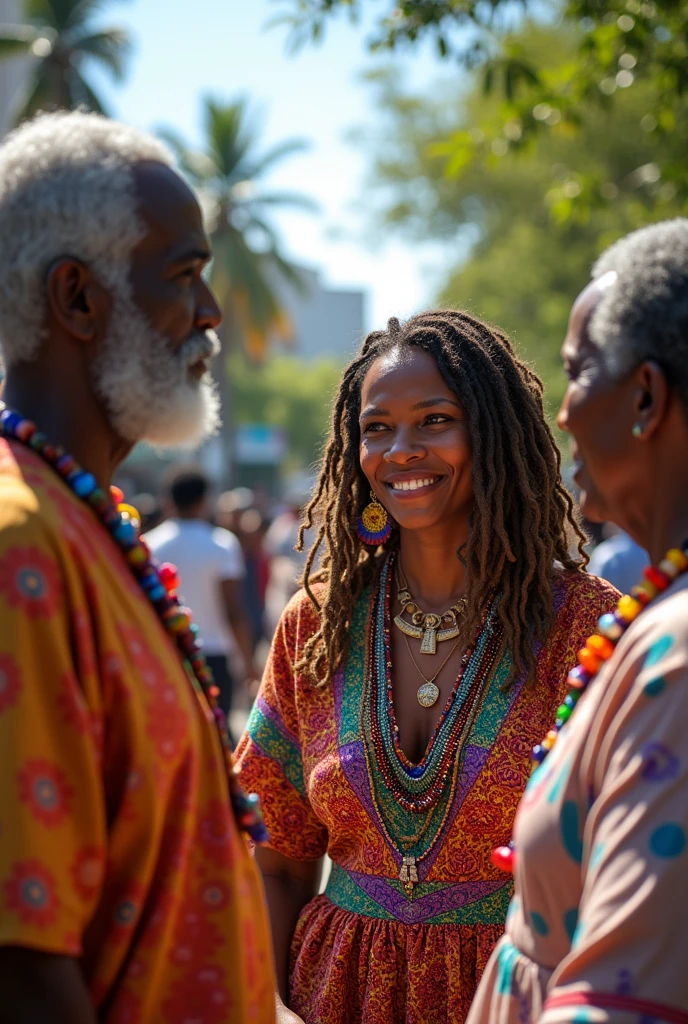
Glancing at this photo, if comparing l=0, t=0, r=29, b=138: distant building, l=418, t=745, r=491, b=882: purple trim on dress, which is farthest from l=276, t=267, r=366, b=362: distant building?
l=418, t=745, r=491, b=882: purple trim on dress

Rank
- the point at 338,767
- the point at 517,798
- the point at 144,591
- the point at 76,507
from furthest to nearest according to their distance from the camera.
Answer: the point at 338,767, the point at 517,798, the point at 144,591, the point at 76,507

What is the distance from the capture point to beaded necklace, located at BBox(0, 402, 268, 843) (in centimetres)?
187

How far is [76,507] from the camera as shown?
1838 mm

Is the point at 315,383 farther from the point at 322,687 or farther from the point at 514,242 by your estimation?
the point at 322,687

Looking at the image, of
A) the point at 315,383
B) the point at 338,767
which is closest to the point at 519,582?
the point at 338,767

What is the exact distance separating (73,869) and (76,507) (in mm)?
554

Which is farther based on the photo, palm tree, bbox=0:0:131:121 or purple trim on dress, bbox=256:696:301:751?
palm tree, bbox=0:0:131:121

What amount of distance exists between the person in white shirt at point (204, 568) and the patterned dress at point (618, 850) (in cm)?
625

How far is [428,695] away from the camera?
2955 mm

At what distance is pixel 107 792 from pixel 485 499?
1555mm

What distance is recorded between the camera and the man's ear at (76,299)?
6.16ft

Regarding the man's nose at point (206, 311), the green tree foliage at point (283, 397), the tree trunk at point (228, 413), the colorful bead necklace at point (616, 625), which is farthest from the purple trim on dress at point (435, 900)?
the green tree foliage at point (283, 397)

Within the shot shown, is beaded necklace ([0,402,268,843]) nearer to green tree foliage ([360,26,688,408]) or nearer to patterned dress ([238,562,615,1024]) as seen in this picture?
patterned dress ([238,562,615,1024])

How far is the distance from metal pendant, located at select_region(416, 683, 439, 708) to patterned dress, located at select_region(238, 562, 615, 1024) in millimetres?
80
